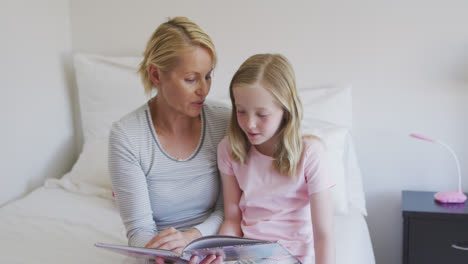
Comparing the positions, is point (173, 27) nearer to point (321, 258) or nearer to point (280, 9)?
point (321, 258)

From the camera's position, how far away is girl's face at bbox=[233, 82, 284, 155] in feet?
4.20

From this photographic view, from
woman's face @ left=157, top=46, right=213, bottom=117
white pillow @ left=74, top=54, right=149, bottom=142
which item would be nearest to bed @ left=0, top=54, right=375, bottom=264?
white pillow @ left=74, top=54, right=149, bottom=142

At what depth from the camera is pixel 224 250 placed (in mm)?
1137

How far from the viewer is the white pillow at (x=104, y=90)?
7.87ft

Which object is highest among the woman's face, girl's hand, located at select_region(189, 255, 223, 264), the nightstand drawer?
the woman's face

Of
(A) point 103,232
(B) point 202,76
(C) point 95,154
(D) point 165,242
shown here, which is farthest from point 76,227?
(B) point 202,76

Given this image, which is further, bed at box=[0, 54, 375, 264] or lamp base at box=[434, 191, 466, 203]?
lamp base at box=[434, 191, 466, 203]

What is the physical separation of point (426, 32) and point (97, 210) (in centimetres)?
157

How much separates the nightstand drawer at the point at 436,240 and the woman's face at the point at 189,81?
40.5 inches

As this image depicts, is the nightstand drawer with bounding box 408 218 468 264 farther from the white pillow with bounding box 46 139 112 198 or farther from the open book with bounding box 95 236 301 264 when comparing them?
the white pillow with bounding box 46 139 112 198

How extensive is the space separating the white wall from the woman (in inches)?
40.5

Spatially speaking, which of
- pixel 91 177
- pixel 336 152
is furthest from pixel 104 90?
pixel 336 152

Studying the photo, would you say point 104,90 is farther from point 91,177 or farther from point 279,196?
point 279,196

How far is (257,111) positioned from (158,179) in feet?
1.20
